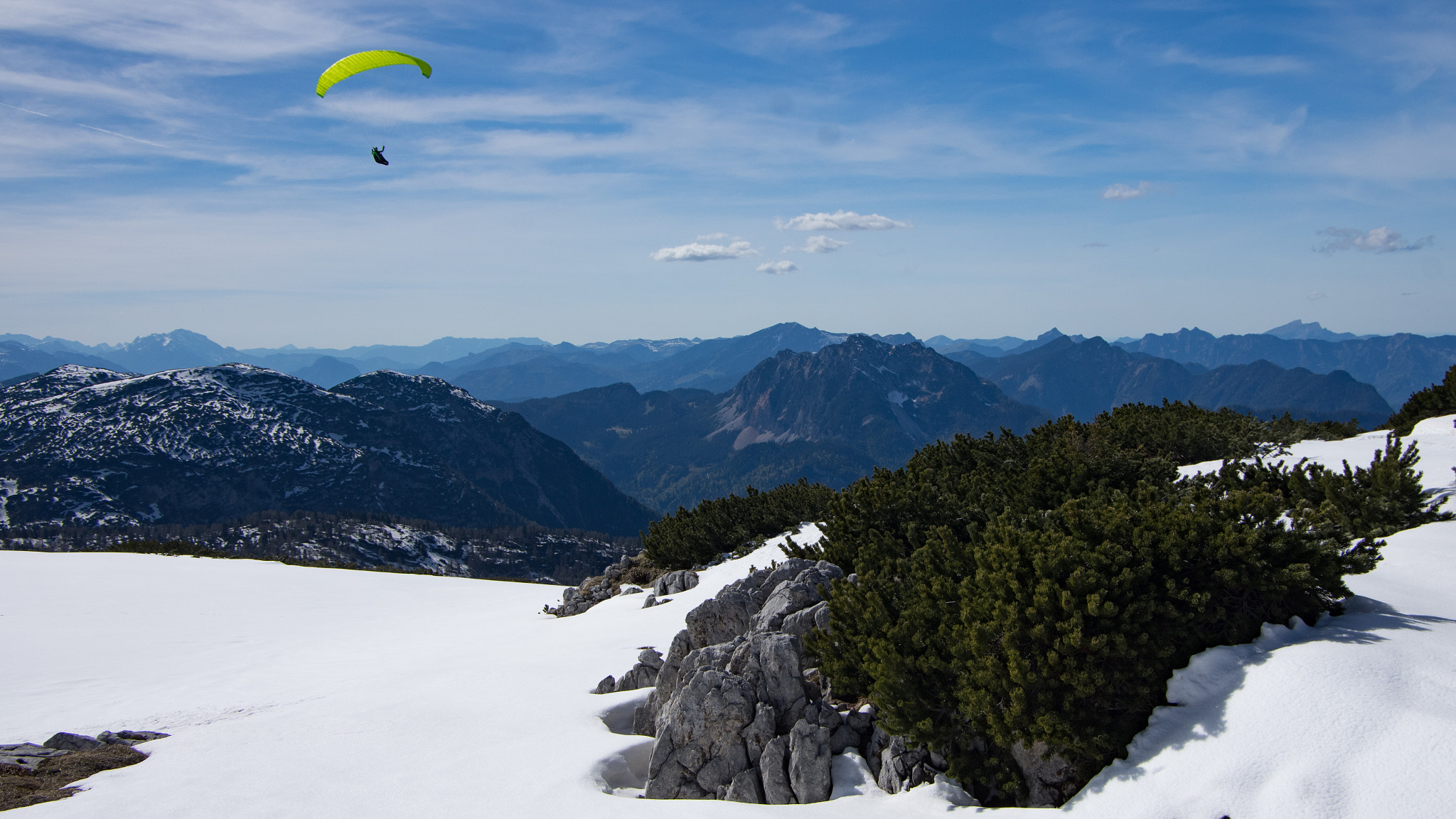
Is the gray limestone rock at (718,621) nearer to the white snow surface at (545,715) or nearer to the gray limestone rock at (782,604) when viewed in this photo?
the gray limestone rock at (782,604)

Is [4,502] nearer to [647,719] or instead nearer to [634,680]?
[634,680]

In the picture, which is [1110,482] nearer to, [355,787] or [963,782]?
[963,782]

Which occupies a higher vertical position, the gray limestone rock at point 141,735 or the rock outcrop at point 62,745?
the rock outcrop at point 62,745

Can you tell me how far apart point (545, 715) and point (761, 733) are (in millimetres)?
4607

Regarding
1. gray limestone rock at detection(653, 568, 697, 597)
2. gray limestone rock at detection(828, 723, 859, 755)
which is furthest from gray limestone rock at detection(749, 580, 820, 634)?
gray limestone rock at detection(653, 568, 697, 597)

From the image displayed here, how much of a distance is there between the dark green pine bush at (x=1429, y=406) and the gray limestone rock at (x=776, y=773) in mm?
23027

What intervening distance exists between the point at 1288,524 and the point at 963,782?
33.4ft

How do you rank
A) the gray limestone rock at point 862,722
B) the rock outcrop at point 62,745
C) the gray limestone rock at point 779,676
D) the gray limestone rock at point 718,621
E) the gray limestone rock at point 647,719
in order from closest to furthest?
the gray limestone rock at point 862,722 → the gray limestone rock at point 779,676 → the rock outcrop at point 62,745 → the gray limestone rock at point 647,719 → the gray limestone rock at point 718,621

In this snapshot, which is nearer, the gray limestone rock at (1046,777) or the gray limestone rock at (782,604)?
the gray limestone rock at (1046,777)

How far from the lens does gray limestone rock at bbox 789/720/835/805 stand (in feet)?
32.5

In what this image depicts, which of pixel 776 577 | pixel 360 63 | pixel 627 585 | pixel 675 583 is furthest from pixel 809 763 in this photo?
pixel 360 63

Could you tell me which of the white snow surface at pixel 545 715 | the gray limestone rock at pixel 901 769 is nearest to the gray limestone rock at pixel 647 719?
the white snow surface at pixel 545 715

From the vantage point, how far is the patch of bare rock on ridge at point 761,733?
10070mm

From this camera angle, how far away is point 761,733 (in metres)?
10.8
